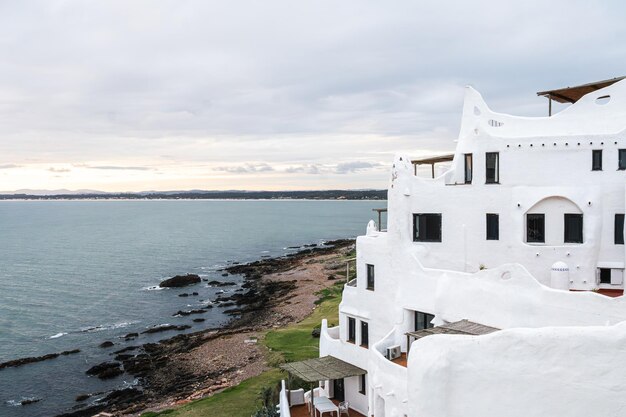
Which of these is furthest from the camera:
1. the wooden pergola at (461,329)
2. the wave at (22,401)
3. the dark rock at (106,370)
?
the dark rock at (106,370)

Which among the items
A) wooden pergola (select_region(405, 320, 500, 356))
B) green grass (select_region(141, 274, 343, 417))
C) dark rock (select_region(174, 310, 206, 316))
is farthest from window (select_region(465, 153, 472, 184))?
dark rock (select_region(174, 310, 206, 316))

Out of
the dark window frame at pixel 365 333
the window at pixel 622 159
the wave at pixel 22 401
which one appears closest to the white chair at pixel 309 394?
the dark window frame at pixel 365 333

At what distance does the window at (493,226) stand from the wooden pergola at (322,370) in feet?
27.3

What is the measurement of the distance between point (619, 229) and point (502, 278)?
6.54 metres

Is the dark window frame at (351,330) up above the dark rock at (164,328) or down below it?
above

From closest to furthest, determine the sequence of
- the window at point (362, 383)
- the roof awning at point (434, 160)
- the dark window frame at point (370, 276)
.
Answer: the window at point (362, 383) → the dark window frame at point (370, 276) → the roof awning at point (434, 160)

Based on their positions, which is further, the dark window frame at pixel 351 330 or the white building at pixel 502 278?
the dark window frame at pixel 351 330

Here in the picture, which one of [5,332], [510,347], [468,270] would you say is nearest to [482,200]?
[468,270]

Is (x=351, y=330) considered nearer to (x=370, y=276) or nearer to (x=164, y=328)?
(x=370, y=276)

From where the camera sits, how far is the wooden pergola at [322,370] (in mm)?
23328

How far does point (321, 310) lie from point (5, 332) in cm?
3571

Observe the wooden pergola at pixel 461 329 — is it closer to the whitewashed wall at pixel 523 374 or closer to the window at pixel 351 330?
the whitewashed wall at pixel 523 374

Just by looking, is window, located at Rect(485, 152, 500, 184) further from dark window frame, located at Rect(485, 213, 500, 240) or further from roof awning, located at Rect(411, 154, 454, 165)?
roof awning, located at Rect(411, 154, 454, 165)

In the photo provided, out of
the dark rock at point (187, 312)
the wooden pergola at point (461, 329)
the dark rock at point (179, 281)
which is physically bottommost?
the dark rock at point (187, 312)
